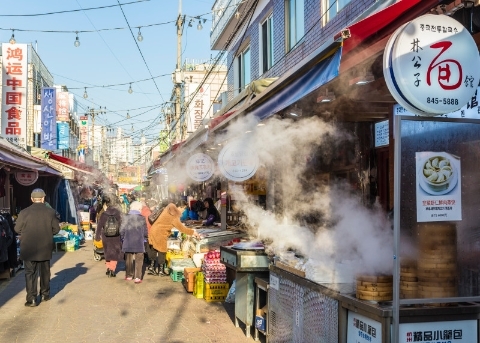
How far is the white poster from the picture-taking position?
12.5ft

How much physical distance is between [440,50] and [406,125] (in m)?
0.63

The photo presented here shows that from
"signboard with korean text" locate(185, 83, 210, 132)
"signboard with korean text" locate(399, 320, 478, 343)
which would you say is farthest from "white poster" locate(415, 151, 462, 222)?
"signboard with korean text" locate(185, 83, 210, 132)

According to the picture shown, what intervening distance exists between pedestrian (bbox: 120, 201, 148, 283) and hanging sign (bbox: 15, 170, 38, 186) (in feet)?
27.1

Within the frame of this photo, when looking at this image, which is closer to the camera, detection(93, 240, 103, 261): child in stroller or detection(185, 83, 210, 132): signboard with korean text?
detection(93, 240, 103, 261): child in stroller

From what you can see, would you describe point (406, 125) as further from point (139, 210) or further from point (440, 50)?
point (139, 210)

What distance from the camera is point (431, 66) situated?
11.9ft

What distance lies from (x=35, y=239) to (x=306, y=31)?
6673mm

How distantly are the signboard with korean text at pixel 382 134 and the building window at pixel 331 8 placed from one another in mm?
2413

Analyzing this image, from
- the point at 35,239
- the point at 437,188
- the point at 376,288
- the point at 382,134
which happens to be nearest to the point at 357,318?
the point at 376,288

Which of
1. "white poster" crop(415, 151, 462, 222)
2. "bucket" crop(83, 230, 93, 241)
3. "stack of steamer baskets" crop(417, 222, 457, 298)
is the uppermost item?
"white poster" crop(415, 151, 462, 222)

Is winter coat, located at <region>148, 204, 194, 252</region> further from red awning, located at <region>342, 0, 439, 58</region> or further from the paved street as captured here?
red awning, located at <region>342, 0, 439, 58</region>

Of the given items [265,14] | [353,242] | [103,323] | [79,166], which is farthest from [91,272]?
[79,166]

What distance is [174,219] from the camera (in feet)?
38.4

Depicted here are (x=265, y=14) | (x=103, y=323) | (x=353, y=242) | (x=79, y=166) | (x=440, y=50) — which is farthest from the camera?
(x=79, y=166)
